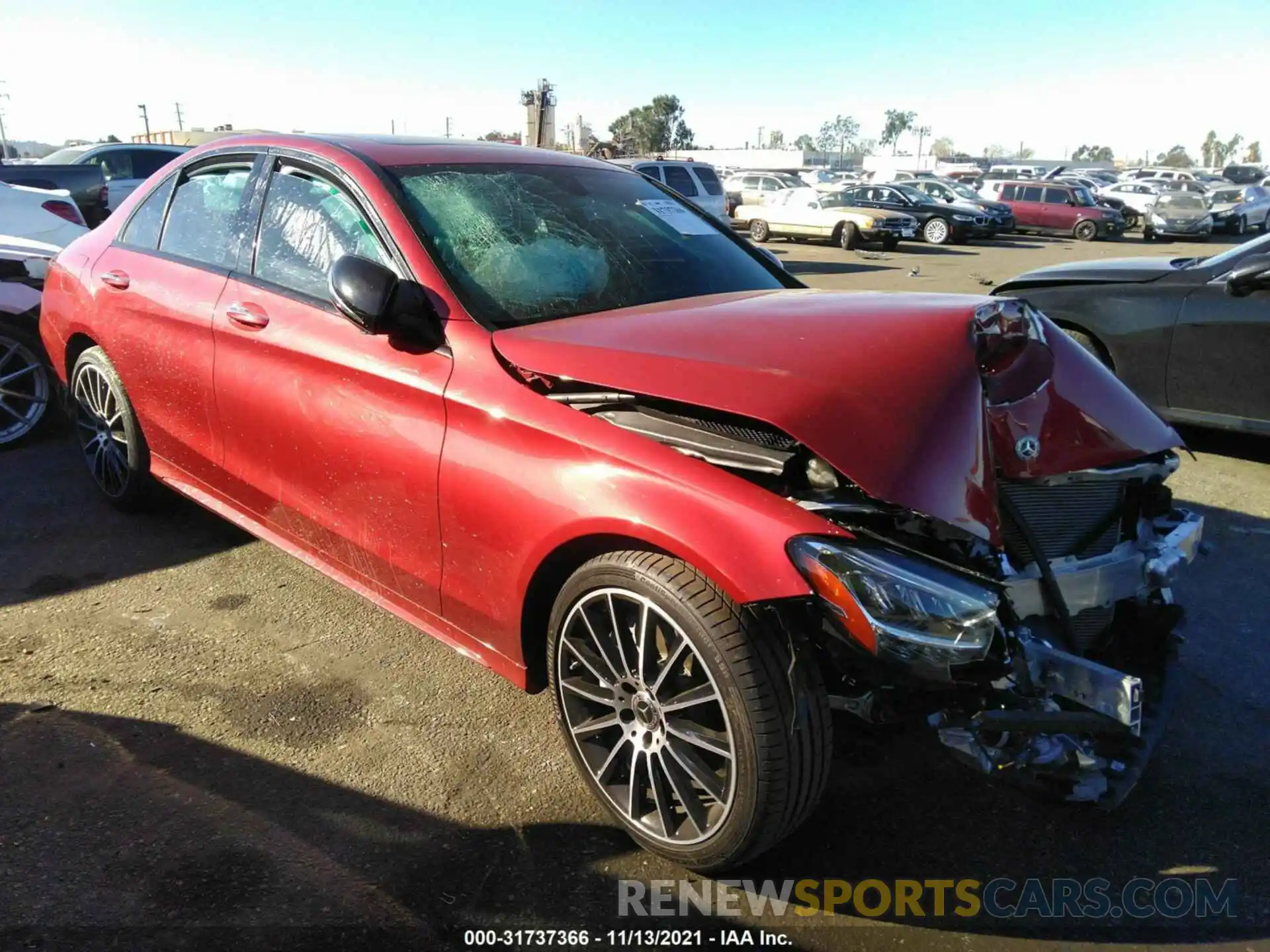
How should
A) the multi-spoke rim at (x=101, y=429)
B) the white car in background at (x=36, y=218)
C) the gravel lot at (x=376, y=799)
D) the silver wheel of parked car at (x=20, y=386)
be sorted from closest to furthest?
the gravel lot at (x=376, y=799), the multi-spoke rim at (x=101, y=429), the silver wheel of parked car at (x=20, y=386), the white car in background at (x=36, y=218)

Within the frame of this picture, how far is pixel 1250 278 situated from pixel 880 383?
4.35 m

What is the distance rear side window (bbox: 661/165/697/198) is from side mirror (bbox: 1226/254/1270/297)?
12485 millimetres

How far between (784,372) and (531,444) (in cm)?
70

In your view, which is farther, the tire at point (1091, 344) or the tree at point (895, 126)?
the tree at point (895, 126)

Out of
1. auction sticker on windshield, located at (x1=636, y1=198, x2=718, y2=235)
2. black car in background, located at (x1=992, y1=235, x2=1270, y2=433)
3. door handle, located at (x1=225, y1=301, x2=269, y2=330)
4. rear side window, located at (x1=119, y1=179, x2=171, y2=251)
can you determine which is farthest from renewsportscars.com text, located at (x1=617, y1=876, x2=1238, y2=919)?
black car in background, located at (x1=992, y1=235, x2=1270, y2=433)

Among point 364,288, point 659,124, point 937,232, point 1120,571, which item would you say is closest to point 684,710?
point 1120,571

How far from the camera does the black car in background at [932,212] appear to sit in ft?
82.0

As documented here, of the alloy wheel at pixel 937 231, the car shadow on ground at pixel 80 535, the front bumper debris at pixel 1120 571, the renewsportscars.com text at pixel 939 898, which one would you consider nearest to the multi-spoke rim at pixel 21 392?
the car shadow on ground at pixel 80 535

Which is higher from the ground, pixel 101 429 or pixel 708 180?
pixel 708 180

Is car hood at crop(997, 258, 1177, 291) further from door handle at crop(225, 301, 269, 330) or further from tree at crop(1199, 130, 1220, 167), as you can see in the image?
tree at crop(1199, 130, 1220, 167)

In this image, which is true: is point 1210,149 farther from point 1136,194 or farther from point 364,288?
point 364,288

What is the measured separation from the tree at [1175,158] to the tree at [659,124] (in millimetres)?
75848

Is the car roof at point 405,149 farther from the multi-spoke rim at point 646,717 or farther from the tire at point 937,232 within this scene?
the tire at point 937,232

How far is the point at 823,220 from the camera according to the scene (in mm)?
23078
